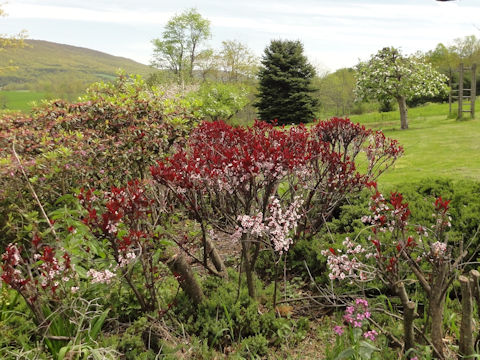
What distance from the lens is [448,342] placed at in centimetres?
274

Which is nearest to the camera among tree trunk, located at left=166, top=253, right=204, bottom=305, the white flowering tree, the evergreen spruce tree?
tree trunk, located at left=166, top=253, right=204, bottom=305

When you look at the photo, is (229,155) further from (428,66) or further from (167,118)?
(428,66)

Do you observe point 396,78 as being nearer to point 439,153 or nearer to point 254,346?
point 439,153

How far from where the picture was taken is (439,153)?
10.2 m

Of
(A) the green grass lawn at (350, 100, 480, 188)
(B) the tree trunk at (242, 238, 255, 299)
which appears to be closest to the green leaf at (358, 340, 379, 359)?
(B) the tree trunk at (242, 238, 255, 299)

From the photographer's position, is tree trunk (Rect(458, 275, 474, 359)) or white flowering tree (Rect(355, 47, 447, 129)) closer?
tree trunk (Rect(458, 275, 474, 359))

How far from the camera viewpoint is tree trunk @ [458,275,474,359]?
2236 mm

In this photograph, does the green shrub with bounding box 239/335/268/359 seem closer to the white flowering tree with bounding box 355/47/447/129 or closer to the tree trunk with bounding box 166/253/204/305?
the tree trunk with bounding box 166/253/204/305

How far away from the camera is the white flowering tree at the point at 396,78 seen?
52.3ft

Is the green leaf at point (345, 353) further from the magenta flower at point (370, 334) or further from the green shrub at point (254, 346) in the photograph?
the green shrub at point (254, 346)

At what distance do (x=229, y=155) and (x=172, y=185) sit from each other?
0.58 meters

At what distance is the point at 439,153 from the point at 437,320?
9.24 metres

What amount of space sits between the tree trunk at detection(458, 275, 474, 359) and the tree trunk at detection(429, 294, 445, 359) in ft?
0.45

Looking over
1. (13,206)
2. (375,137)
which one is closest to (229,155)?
(13,206)
